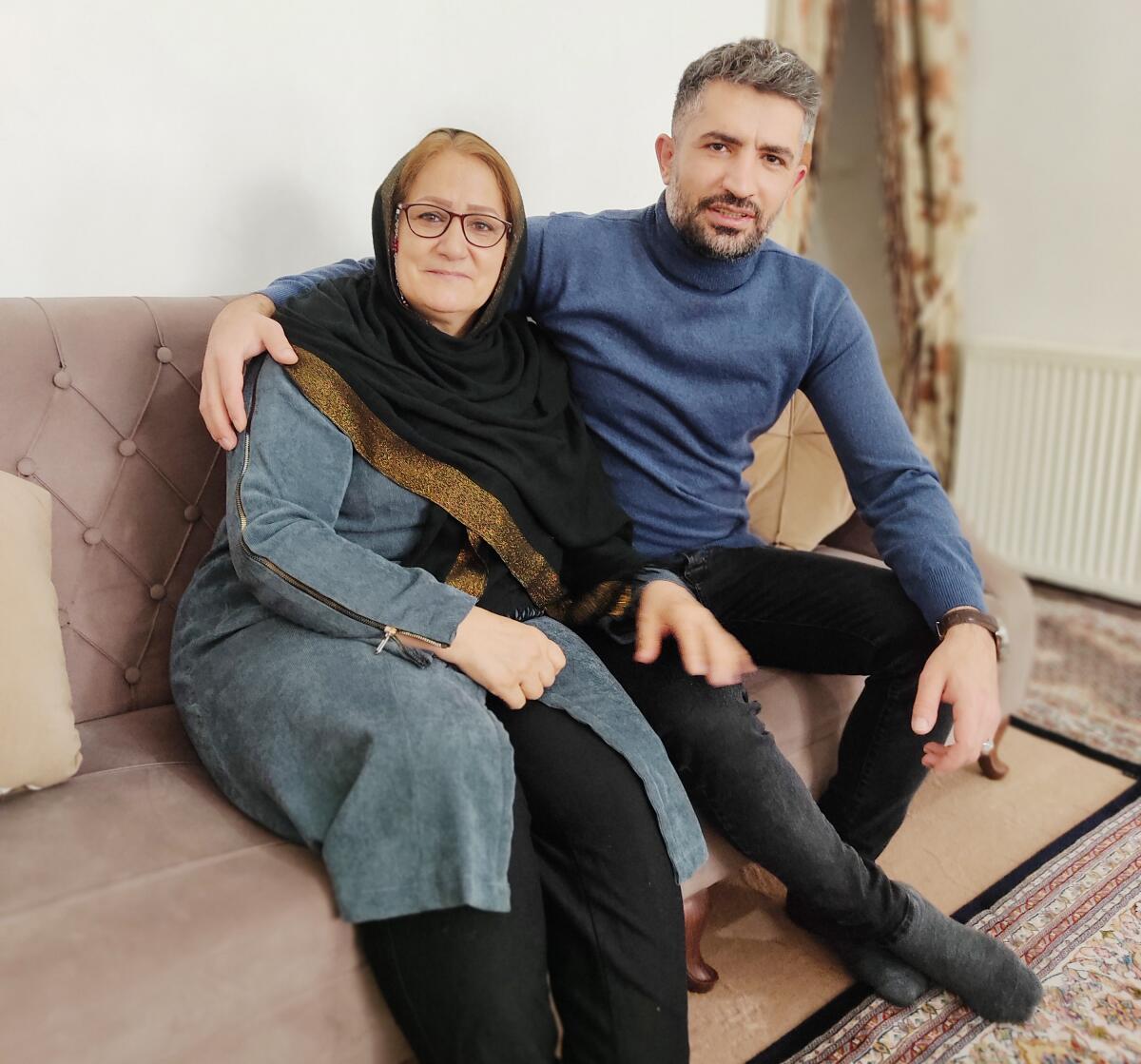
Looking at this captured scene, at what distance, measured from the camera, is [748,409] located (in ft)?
5.56

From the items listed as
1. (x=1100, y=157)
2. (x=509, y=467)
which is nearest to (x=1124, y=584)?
(x=1100, y=157)

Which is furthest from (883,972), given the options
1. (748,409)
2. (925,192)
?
(925,192)

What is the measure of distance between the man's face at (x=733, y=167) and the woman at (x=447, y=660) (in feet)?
1.02

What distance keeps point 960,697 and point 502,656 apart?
622 millimetres

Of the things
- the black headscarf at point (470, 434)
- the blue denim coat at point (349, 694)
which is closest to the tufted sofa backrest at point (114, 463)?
the blue denim coat at point (349, 694)

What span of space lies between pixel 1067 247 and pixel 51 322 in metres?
2.83

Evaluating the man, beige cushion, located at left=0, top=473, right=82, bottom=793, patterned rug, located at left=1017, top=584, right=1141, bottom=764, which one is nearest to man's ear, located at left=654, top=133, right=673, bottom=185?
the man

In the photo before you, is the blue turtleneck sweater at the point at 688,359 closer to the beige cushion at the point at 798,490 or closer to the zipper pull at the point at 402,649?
the beige cushion at the point at 798,490

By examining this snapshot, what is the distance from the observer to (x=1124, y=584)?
3037 mm

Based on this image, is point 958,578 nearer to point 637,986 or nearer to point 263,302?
point 637,986

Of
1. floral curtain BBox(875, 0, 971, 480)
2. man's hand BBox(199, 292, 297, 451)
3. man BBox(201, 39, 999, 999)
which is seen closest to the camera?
man's hand BBox(199, 292, 297, 451)

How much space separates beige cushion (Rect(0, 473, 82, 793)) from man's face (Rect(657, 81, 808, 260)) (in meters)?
1.03

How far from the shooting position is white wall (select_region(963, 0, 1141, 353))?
293cm

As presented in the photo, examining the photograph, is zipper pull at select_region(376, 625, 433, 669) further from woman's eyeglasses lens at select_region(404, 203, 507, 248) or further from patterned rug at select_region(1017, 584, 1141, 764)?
patterned rug at select_region(1017, 584, 1141, 764)
